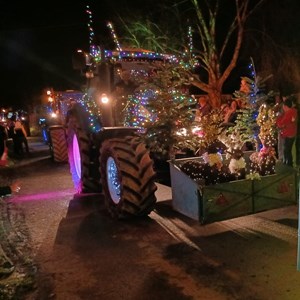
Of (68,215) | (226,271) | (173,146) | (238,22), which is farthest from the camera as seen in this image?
(238,22)

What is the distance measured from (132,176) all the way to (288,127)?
11.5 ft

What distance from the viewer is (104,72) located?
7.74 m

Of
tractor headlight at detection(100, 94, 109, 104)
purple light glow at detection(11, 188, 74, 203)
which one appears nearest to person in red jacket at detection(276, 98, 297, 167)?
tractor headlight at detection(100, 94, 109, 104)

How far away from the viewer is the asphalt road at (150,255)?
441cm

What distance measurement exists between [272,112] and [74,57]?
146 inches

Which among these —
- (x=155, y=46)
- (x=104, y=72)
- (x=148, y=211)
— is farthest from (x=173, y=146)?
(x=155, y=46)

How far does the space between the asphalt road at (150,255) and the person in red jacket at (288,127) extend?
1.64 metres

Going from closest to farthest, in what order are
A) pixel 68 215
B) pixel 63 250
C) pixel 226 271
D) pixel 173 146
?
pixel 226 271 < pixel 63 250 < pixel 173 146 < pixel 68 215

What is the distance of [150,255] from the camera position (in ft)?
17.7

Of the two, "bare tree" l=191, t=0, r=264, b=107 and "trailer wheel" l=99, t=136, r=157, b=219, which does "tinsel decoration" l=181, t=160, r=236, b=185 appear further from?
"bare tree" l=191, t=0, r=264, b=107

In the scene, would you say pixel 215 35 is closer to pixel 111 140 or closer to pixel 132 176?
pixel 111 140

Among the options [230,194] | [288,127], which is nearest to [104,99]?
[230,194]

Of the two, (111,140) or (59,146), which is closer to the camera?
(111,140)

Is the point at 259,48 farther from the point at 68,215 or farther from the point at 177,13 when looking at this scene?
the point at 68,215
